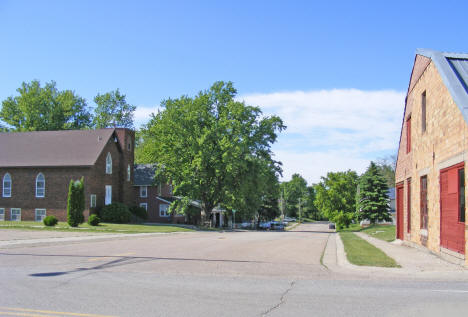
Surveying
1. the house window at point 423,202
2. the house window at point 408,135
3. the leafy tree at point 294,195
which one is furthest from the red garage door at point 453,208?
the leafy tree at point 294,195

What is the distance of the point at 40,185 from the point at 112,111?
1557 inches

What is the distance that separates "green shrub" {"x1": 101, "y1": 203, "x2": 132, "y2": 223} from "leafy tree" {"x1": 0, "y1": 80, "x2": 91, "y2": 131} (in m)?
30.5

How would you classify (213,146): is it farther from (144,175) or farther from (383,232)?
(383,232)

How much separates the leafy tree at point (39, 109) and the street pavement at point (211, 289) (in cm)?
6110

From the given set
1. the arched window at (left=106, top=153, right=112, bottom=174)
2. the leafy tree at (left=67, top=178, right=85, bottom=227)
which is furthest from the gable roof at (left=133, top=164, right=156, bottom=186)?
the leafy tree at (left=67, top=178, right=85, bottom=227)

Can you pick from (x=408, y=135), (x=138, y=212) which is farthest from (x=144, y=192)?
(x=408, y=135)

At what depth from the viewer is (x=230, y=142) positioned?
159ft

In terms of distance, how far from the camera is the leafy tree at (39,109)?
2721 inches

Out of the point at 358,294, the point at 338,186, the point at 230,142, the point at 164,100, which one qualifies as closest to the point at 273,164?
the point at 230,142

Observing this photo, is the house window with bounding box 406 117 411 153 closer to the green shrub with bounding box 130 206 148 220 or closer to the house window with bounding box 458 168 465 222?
the house window with bounding box 458 168 465 222

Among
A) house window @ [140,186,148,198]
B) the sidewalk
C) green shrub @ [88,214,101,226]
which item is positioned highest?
house window @ [140,186,148,198]

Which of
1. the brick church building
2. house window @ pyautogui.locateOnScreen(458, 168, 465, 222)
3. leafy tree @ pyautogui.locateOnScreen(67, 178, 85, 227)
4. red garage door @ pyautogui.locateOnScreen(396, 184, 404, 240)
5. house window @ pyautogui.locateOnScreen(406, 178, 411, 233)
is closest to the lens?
house window @ pyautogui.locateOnScreen(458, 168, 465, 222)

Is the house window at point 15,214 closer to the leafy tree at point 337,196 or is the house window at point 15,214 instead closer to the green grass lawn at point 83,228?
the green grass lawn at point 83,228

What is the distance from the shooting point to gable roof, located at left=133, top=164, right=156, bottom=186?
5871 cm
